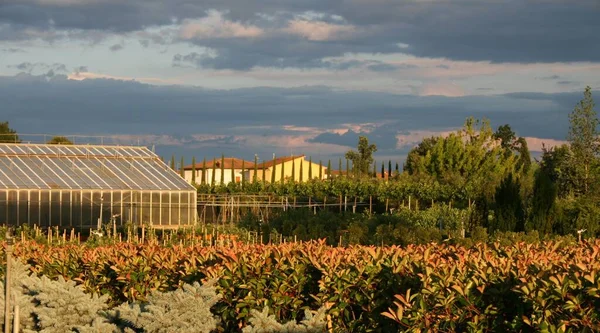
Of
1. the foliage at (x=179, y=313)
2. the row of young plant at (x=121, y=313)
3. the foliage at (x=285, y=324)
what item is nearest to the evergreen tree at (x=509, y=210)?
the row of young plant at (x=121, y=313)

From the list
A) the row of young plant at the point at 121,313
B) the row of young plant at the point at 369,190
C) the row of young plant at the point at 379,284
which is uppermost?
the row of young plant at the point at 379,284

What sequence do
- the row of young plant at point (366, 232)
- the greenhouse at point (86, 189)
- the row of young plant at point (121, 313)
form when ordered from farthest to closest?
1. the greenhouse at point (86, 189)
2. the row of young plant at point (366, 232)
3. the row of young plant at point (121, 313)

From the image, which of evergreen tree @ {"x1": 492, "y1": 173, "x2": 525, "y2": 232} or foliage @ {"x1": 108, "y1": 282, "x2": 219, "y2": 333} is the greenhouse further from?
foliage @ {"x1": 108, "y1": 282, "x2": 219, "y2": 333}

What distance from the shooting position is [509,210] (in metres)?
27.5

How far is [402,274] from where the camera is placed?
869cm

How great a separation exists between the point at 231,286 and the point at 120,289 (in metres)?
2.13

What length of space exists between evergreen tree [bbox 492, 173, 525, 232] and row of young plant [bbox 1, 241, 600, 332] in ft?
53.3

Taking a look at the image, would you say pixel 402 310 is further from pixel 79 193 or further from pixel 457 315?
pixel 79 193

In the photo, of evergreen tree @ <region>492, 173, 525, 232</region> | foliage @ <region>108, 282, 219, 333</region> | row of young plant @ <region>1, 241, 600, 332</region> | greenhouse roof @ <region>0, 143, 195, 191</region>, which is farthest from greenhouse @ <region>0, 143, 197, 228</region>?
foliage @ <region>108, 282, 219, 333</region>

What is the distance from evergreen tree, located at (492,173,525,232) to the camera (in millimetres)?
27438

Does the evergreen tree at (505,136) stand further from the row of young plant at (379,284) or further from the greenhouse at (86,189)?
the row of young plant at (379,284)

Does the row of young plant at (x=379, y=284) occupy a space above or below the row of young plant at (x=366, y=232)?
above

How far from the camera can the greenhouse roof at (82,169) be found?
3586cm

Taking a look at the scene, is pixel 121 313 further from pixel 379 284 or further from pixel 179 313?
pixel 379 284
